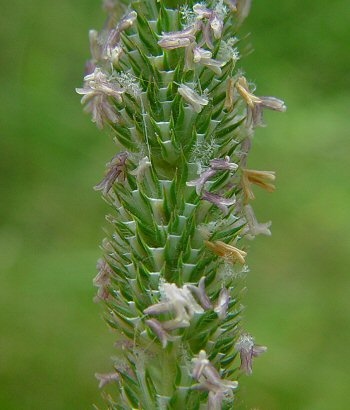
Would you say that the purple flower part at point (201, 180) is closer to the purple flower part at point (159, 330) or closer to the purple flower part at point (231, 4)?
the purple flower part at point (159, 330)

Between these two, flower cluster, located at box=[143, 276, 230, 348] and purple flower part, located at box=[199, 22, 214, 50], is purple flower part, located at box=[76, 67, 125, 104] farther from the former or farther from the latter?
flower cluster, located at box=[143, 276, 230, 348]

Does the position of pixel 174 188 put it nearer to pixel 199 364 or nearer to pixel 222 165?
pixel 222 165

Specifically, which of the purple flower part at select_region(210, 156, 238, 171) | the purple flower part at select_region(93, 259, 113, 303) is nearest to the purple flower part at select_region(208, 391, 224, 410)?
the purple flower part at select_region(93, 259, 113, 303)

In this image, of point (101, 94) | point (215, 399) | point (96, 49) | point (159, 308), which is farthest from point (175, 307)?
point (96, 49)

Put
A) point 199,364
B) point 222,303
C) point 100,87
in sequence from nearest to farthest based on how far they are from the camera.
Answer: point 199,364
point 222,303
point 100,87

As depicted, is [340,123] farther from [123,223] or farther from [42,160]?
[123,223]

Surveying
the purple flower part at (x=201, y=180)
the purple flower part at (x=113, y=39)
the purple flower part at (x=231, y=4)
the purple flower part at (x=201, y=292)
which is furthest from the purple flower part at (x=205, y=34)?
the purple flower part at (x=201, y=292)
